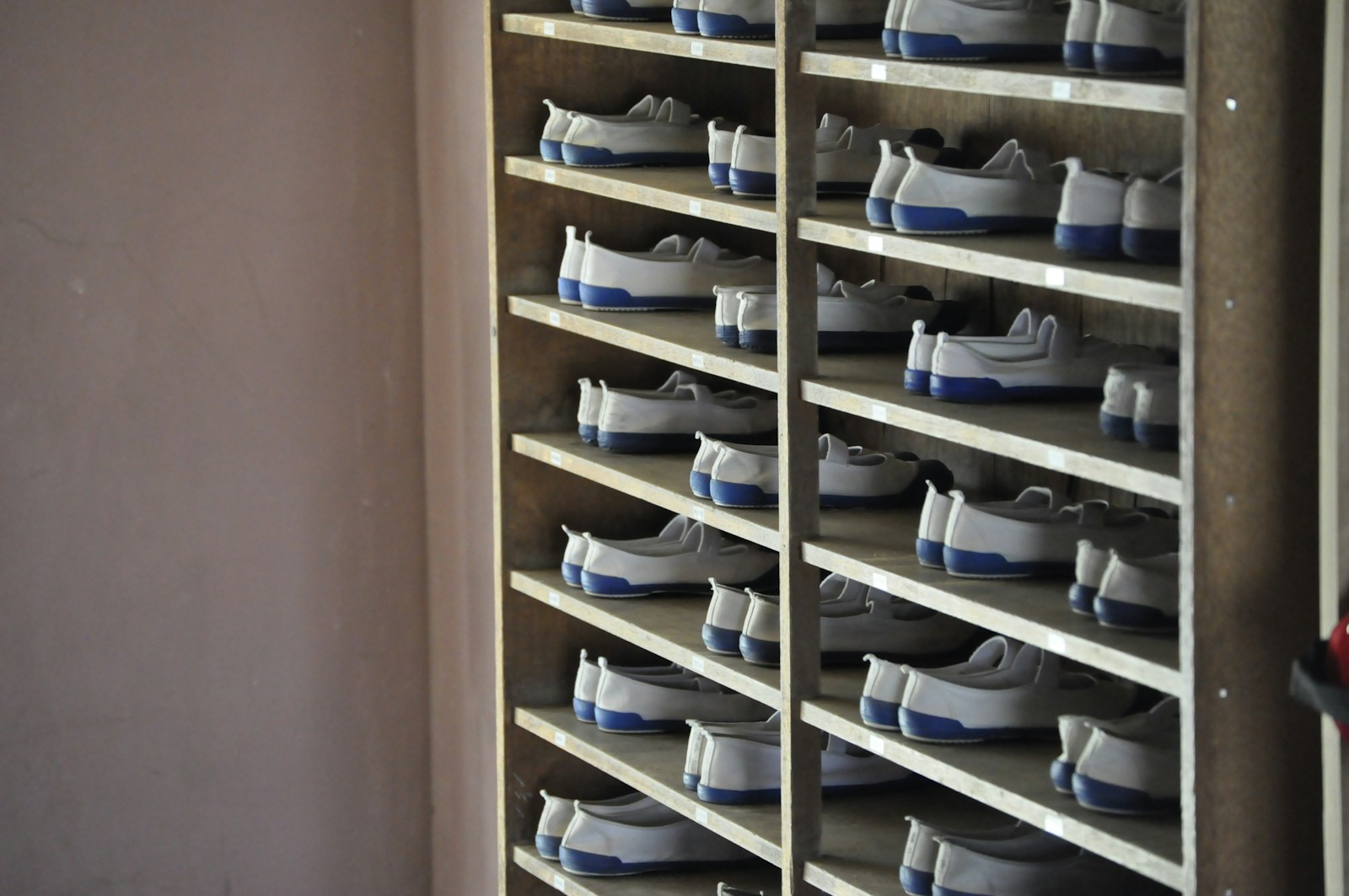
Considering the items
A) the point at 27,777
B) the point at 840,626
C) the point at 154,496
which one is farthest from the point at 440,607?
the point at 840,626

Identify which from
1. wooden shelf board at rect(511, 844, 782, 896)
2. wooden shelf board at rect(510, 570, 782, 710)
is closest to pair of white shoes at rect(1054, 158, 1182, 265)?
wooden shelf board at rect(510, 570, 782, 710)

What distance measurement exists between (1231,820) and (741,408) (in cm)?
153

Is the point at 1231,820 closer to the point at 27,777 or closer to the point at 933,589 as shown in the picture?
the point at 933,589

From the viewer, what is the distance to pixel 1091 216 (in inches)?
85.2

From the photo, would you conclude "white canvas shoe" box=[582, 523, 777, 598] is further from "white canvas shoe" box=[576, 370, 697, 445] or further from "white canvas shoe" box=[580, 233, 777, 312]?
"white canvas shoe" box=[580, 233, 777, 312]

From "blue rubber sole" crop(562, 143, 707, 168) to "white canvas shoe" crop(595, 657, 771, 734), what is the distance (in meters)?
0.92

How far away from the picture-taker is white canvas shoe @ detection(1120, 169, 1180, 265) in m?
2.12

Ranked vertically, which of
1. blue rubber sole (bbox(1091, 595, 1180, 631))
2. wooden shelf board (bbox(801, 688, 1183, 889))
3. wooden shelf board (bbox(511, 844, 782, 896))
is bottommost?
wooden shelf board (bbox(511, 844, 782, 896))

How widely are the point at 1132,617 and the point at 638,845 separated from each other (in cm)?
138

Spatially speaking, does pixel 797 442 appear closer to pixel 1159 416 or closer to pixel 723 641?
pixel 723 641

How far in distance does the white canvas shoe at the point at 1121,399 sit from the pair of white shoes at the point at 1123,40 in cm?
36

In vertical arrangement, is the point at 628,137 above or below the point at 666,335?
above

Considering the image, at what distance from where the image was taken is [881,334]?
111 inches

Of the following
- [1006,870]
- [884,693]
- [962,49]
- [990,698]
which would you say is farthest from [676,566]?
[962,49]
